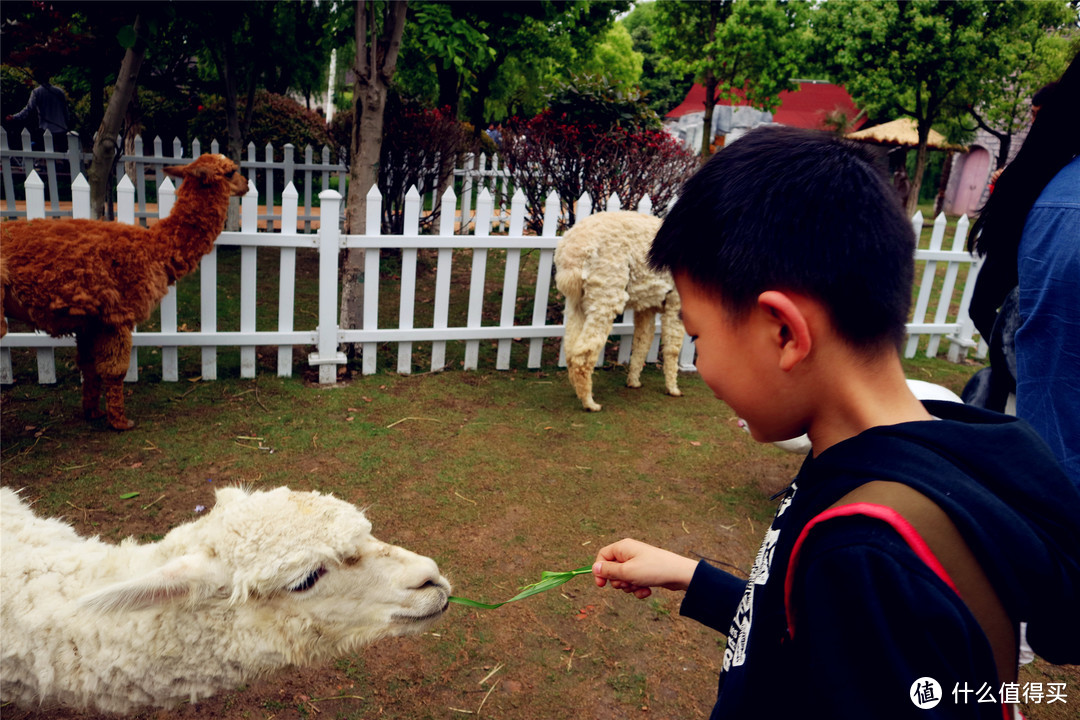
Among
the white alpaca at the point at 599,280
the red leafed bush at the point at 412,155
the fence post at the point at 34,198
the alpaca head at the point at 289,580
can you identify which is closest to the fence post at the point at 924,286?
the white alpaca at the point at 599,280

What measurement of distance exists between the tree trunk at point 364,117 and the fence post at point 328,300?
241 millimetres

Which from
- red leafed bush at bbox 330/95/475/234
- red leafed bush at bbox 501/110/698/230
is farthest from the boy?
red leafed bush at bbox 330/95/475/234

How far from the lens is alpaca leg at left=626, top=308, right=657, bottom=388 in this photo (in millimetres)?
5930

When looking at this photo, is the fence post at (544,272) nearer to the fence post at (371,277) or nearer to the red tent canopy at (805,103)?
the fence post at (371,277)

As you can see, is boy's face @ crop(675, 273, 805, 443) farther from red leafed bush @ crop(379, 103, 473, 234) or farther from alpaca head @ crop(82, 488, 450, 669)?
red leafed bush @ crop(379, 103, 473, 234)

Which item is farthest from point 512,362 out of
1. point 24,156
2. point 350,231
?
point 24,156

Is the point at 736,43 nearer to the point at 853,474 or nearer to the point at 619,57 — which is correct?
the point at 619,57

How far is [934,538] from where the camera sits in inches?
31.4

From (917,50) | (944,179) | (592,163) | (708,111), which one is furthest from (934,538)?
(944,179)

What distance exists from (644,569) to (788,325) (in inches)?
29.8

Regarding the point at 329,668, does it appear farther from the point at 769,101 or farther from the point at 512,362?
the point at 769,101

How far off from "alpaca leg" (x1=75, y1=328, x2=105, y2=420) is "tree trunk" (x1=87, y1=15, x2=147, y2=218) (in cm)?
142

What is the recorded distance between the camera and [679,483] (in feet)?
14.4

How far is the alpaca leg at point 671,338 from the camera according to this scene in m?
5.68
